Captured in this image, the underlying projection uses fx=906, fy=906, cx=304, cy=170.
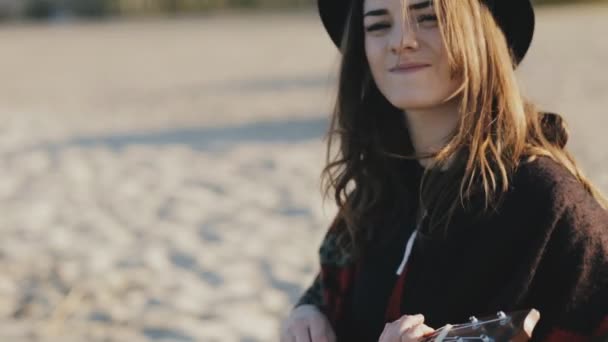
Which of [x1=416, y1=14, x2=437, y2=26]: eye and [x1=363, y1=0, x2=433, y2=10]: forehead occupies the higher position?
[x1=363, y1=0, x2=433, y2=10]: forehead

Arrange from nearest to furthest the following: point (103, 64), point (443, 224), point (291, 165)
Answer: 1. point (443, 224)
2. point (291, 165)
3. point (103, 64)

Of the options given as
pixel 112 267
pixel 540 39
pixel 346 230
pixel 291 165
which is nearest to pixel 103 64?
pixel 540 39

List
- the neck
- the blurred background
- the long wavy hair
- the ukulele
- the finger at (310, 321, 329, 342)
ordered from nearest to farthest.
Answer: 1. the ukulele
2. the long wavy hair
3. the neck
4. the finger at (310, 321, 329, 342)
5. the blurred background

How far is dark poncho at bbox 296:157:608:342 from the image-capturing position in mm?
1563

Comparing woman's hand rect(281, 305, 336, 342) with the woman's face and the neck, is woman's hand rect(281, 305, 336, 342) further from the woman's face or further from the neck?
the woman's face

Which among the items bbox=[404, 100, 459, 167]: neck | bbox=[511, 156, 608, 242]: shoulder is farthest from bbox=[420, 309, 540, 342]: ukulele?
bbox=[404, 100, 459, 167]: neck

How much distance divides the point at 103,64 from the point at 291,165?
34.5 feet

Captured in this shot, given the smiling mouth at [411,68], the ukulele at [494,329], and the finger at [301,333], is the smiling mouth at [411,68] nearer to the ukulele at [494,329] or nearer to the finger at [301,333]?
the ukulele at [494,329]

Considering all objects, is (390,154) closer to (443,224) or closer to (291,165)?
(443,224)

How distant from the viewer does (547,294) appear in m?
1.60

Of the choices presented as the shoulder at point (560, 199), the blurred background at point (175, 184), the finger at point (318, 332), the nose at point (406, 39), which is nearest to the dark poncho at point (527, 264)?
the shoulder at point (560, 199)

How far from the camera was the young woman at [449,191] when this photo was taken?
62.4 inches

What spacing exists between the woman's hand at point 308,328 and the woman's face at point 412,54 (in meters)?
0.54

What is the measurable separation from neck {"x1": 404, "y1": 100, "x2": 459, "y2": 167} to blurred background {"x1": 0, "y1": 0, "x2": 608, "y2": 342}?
2.34ft
